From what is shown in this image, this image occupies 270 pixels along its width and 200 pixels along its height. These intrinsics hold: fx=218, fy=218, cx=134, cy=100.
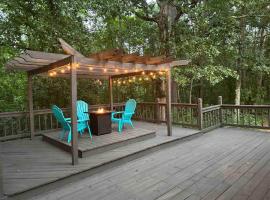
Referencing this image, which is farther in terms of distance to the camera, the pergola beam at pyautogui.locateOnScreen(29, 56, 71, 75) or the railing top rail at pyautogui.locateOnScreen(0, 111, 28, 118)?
the railing top rail at pyautogui.locateOnScreen(0, 111, 28, 118)

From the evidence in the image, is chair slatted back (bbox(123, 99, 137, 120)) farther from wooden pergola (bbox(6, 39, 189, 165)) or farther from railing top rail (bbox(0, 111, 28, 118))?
railing top rail (bbox(0, 111, 28, 118))

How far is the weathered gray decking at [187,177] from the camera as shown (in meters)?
2.87

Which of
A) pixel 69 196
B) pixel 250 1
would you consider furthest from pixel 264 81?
pixel 69 196

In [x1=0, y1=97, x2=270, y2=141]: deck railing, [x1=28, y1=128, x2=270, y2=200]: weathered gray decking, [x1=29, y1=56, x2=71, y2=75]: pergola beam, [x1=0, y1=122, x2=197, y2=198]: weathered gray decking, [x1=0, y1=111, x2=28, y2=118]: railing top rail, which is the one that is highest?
[x1=29, y1=56, x2=71, y2=75]: pergola beam

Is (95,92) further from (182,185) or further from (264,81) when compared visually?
(264,81)

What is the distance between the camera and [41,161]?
404cm

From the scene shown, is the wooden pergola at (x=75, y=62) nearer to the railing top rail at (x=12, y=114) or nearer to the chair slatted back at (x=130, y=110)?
the railing top rail at (x=12, y=114)

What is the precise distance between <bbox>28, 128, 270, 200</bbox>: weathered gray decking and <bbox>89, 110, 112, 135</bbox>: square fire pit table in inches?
58.6

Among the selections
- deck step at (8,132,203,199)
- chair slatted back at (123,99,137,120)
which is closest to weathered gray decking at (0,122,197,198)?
deck step at (8,132,203,199)

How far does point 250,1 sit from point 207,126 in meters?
4.55

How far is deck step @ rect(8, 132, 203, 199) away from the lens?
307 centimetres

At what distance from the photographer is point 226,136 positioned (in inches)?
236

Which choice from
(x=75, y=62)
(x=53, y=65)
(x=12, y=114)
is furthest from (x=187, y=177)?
(x=12, y=114)

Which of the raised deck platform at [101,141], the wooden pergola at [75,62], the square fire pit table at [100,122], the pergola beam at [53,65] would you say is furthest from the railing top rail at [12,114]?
the square fire pit table at [100,122]
